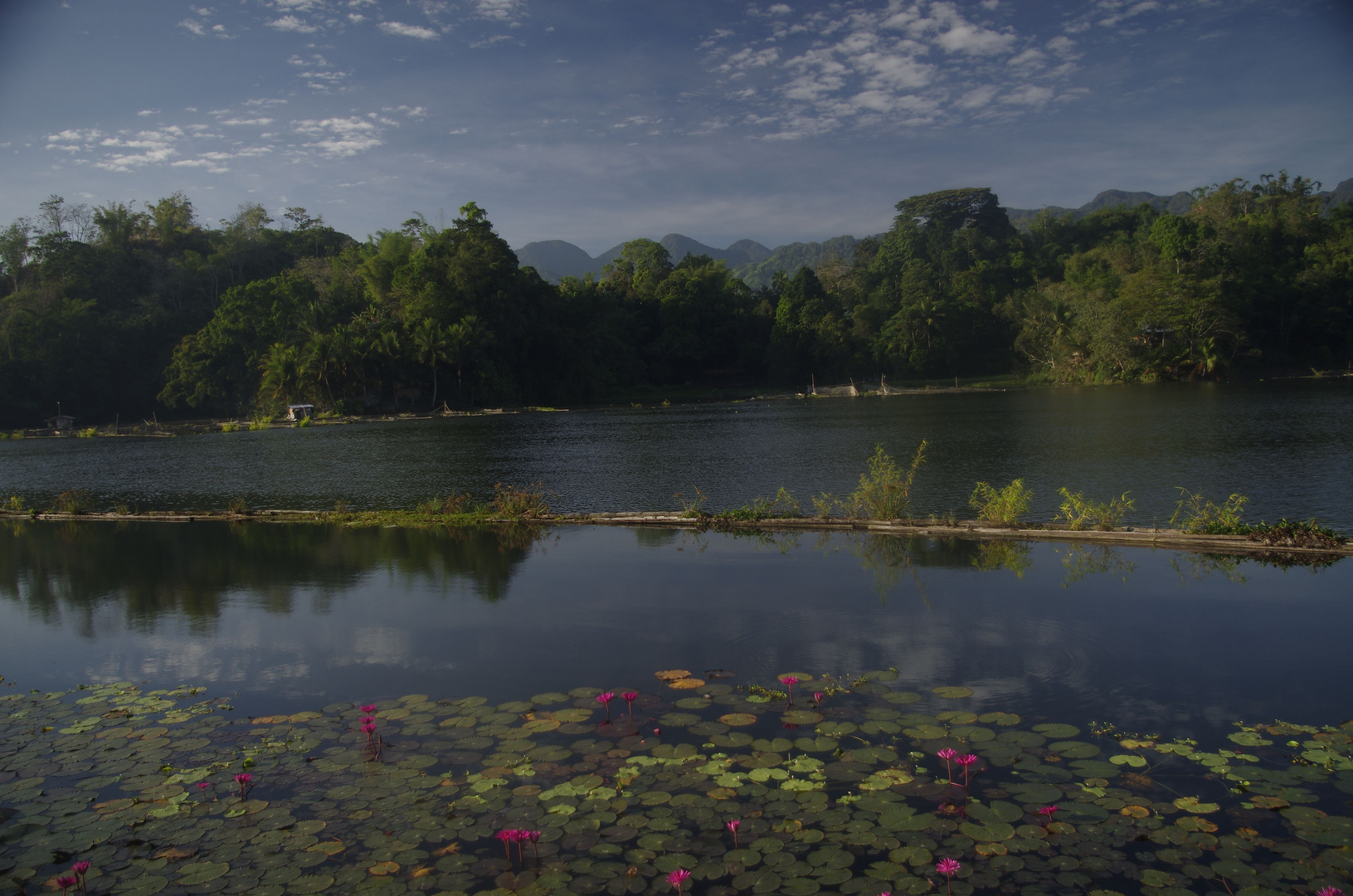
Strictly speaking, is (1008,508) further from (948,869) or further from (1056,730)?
(948,869)

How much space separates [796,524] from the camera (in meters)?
12.8

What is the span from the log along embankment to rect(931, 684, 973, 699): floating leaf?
19.3 ft

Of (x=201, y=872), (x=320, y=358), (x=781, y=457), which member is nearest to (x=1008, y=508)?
(x=201, y=872)

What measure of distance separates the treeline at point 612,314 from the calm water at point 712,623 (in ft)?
181

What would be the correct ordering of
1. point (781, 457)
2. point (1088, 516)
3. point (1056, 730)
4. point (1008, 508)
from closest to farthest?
point (1056, 730) → point (1008, 508) → point (1088, 516) → point (781, 457)

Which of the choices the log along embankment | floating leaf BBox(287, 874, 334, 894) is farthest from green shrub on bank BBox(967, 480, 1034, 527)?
floating leaf BBox(287, 874, 334, 894)

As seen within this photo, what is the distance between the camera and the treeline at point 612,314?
A: 60.3 meters

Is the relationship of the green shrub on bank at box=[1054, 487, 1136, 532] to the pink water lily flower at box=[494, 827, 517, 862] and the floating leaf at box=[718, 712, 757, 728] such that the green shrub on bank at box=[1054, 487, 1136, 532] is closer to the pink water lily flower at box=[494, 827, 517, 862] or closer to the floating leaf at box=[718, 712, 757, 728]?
the floating leaf at box=[718, 712, 757, 728]

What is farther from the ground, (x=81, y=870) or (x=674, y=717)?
(x=81, y=870)

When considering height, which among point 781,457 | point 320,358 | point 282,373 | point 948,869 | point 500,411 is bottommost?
point 948,869

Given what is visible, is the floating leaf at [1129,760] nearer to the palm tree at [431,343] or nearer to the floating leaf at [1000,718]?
the floating leaf at [1000,718]

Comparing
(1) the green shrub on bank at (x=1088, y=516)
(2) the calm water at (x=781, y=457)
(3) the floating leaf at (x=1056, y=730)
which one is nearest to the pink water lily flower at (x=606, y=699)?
(3) the floating leaf at (x=1056, y=730)

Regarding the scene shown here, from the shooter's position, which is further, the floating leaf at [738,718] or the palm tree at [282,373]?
the palm tree at [282,373]

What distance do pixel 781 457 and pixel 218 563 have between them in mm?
16741
